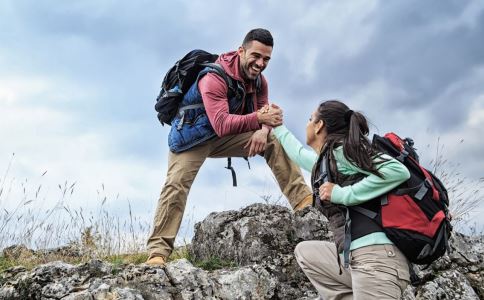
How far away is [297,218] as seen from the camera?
5.94m

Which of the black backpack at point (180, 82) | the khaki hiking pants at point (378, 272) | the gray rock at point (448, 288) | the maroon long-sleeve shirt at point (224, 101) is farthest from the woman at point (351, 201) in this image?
the black backpack at point (180, 82)

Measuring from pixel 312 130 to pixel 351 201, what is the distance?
76cm

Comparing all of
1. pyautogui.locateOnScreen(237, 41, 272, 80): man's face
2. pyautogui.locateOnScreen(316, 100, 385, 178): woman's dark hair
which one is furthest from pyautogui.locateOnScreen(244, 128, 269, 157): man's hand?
pyautogui.locateOnScreen(316, 100, 385, 178): woman's dark hair

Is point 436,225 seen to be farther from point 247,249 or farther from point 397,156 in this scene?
point 247,249

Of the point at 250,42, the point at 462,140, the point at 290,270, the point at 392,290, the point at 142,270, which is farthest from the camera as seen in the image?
the point at 462,140

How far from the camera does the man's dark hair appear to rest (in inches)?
232

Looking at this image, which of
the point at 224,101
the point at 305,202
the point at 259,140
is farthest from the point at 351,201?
the point at 305,202

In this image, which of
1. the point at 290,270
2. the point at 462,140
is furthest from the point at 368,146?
the point at 462,140

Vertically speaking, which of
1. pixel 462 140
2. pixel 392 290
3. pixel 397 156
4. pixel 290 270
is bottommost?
pixel 392 290

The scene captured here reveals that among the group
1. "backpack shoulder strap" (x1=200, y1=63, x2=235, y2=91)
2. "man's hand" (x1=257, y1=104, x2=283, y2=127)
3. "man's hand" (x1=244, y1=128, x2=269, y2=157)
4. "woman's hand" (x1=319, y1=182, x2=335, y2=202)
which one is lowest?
"woman's hand" (x1=319, y1=182, x2=335, y2=202)

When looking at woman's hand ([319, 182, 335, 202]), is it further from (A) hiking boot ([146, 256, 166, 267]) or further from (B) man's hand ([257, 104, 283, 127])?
(A) hiking boot ([146, 256, 166, 267])

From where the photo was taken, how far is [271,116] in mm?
5266

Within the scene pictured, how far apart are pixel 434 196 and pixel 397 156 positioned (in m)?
0.38

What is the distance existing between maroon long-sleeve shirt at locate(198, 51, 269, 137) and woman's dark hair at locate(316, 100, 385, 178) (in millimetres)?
1597
